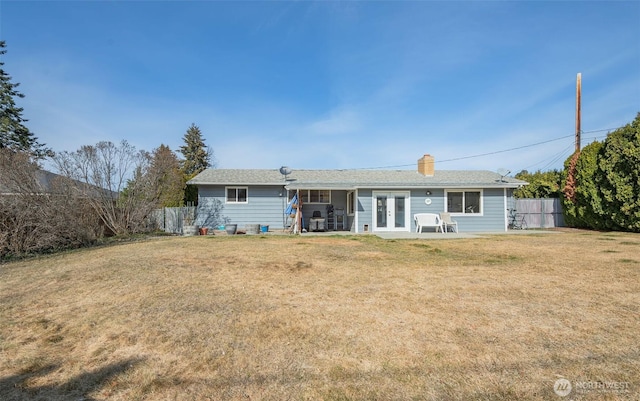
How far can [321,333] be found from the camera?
334 centimetres

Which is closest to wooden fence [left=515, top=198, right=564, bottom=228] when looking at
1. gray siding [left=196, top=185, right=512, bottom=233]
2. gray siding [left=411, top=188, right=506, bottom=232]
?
gray siding [left=411, top=188, right=506, bottom=232]

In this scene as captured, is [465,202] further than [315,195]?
No

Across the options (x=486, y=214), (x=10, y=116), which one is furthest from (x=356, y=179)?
(x=10, y=116)

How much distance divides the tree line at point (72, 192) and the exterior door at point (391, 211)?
34.5 ft

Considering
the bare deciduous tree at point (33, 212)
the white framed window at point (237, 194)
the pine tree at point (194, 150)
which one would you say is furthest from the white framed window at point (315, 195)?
the pine tree at point (194, 150)

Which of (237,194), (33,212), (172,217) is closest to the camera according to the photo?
(33,212)

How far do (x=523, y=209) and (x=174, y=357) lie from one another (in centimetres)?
2041

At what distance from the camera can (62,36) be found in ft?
37.4

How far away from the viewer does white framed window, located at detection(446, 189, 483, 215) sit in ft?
52.5

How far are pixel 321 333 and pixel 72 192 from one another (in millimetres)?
12507

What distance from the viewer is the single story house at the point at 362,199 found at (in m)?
15.5

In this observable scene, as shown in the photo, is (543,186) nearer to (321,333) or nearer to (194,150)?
(321,333)

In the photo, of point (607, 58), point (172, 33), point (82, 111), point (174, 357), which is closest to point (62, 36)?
point (172, 33)

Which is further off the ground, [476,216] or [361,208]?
[361,208]
